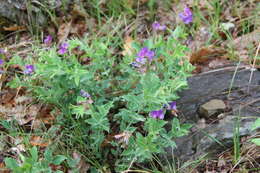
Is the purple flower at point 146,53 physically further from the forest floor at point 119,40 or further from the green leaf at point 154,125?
the forest floor at point 119,40

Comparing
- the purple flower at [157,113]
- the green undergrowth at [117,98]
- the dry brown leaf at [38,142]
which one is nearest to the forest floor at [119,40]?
the dry brown leaf at [38,142]

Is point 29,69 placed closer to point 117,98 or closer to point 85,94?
point 85,94

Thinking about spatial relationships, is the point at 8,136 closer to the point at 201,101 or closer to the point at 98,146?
the point at 98,146

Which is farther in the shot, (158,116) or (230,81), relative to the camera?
(230,81)

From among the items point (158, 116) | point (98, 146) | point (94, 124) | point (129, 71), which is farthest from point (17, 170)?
point (129, 71)

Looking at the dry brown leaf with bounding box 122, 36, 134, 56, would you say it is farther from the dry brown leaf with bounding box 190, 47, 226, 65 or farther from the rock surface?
the rock surface
